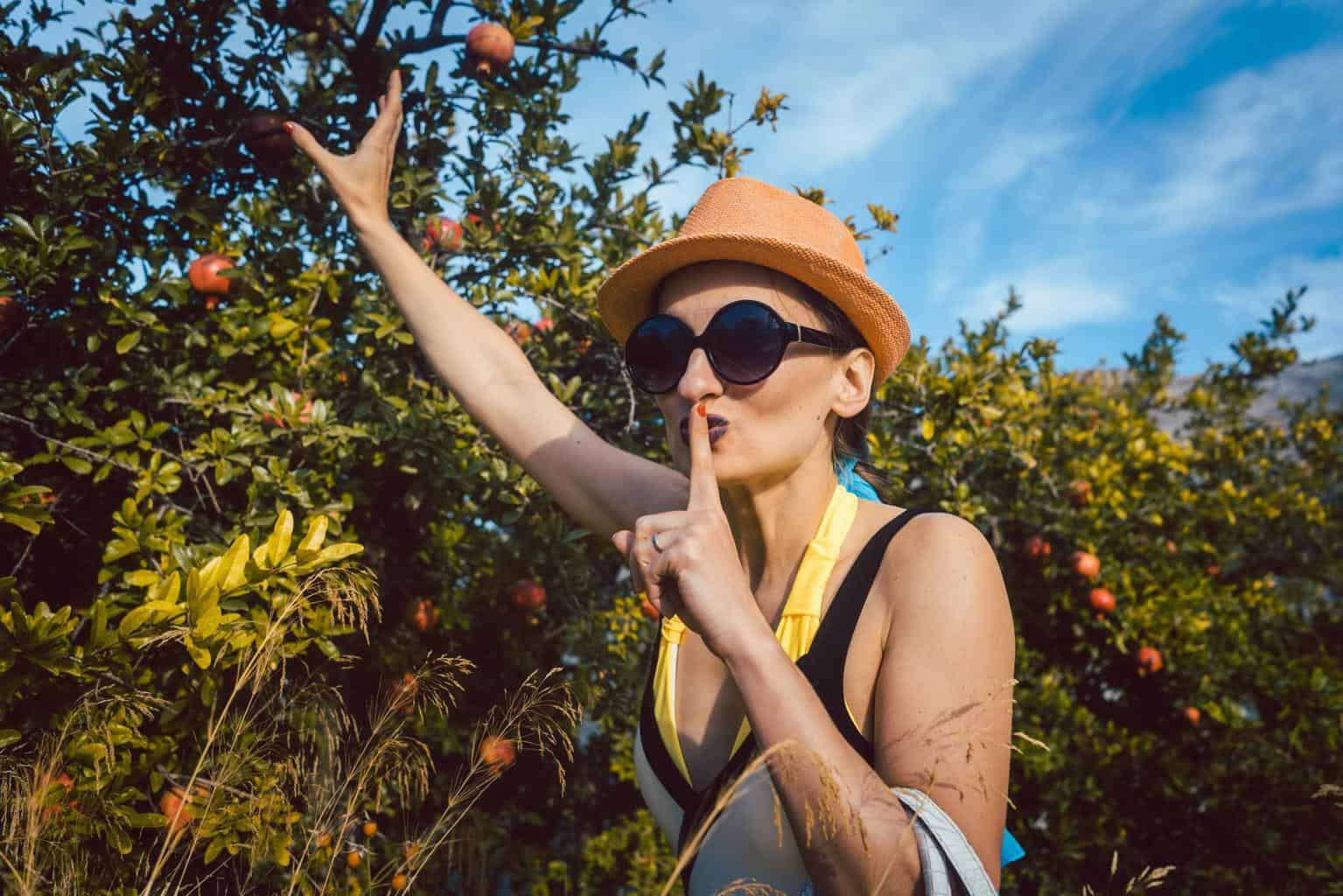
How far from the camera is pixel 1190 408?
639 centimetres

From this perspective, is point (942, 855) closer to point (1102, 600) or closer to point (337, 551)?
point (337, 551)

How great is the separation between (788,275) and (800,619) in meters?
0.73

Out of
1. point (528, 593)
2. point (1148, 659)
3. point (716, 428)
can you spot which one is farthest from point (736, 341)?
point (1148, 659)

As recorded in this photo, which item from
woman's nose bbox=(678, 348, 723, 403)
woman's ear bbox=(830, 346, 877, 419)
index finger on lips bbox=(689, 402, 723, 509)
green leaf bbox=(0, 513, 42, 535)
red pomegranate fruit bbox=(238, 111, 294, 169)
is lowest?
green leaf bbox=(0, 513, 42, 535)

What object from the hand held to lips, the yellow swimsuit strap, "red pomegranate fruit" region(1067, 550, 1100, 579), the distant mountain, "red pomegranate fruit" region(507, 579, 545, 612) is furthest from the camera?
the distant mountain

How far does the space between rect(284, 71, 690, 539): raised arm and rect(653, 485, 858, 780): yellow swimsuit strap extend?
1.35 feet

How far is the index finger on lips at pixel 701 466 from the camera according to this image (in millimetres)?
1489

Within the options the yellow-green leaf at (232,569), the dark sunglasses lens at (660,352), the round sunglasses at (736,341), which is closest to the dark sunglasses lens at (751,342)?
the round sunglasses at (736,341)

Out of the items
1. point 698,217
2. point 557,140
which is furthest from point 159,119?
point 698,217

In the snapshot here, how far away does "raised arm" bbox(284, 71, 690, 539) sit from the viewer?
2236mm

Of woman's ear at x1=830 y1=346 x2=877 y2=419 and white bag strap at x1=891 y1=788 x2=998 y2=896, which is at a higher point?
woman's ear at x1=830 y1=346 x2=877 y2=419

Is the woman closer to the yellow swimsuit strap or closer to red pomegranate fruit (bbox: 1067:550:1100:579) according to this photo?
the yellow swimsuit strap

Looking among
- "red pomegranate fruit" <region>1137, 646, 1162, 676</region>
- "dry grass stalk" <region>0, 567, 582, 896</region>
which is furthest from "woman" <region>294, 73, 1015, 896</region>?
"red pomegranate fruit" <region>1137, 646, 1162, 676</region>

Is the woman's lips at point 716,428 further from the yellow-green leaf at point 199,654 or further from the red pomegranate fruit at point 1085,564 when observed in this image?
the red pomegranate fruit at point 1085,564
